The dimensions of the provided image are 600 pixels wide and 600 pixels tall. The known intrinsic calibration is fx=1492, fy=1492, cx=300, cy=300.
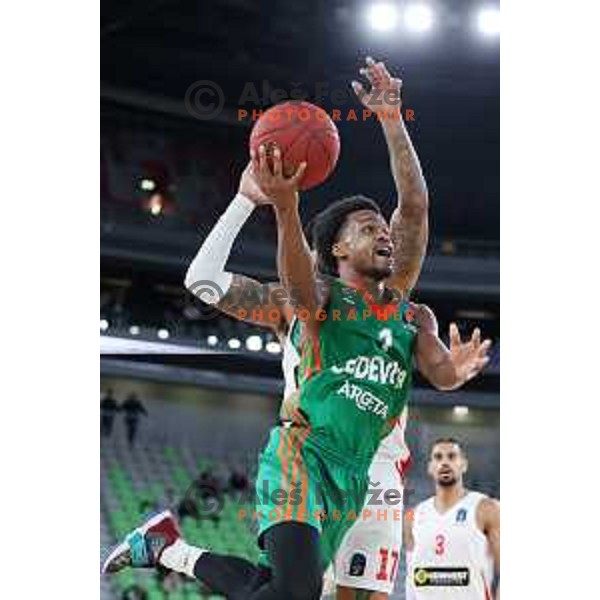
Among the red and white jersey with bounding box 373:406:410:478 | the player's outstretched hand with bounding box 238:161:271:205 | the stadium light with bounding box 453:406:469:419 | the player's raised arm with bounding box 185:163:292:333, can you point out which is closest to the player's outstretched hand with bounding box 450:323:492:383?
the stadium light with bounding box 453:406:469:419

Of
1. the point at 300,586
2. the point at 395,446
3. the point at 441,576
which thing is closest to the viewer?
the point at 300,586

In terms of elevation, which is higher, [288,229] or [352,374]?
[288,229]

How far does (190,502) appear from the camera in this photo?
222 inches

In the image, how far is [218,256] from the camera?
546 cm

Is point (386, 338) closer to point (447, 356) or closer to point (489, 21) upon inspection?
point (447, 356)

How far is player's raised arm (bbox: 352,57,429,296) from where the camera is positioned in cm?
551

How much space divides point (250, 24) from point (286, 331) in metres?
1.22

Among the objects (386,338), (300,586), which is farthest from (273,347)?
(300,586)

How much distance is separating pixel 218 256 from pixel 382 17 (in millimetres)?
1172

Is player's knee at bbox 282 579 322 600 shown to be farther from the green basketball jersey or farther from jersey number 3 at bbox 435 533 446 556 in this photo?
jersey number 3 at bbox 435 533 446 556
